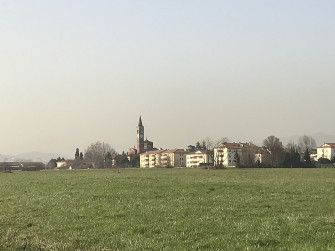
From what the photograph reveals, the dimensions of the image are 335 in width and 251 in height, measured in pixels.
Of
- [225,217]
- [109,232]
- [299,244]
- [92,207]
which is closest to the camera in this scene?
[299,244]

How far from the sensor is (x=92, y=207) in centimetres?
2312

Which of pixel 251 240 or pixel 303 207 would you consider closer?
pixel 251 240

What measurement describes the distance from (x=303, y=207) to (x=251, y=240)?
9112mm

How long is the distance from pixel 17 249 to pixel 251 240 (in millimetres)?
6958

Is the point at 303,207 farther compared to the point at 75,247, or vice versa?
the point at 303,207

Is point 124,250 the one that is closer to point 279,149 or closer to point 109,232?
point 109,232

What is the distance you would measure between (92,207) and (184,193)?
27.1 feet

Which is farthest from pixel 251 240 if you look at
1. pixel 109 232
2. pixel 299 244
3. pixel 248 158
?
pixel 248 158

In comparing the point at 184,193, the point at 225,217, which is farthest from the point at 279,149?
the point at 225,217

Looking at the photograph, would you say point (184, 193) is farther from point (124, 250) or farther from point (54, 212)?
point (124, 250)

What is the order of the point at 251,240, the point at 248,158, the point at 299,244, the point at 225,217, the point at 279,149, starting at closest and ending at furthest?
the point at 299,244 → the point at 251,240 → the point at 225,217 → the point at 248,158 → the point at 279,149

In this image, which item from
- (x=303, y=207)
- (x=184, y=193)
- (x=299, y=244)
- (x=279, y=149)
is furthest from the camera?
(x=279, y=149)

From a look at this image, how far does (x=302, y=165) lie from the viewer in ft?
495

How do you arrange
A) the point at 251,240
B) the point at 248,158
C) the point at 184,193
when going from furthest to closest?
1. the point at 248,158
2. the point at 184,193
3. the point at 251,240
